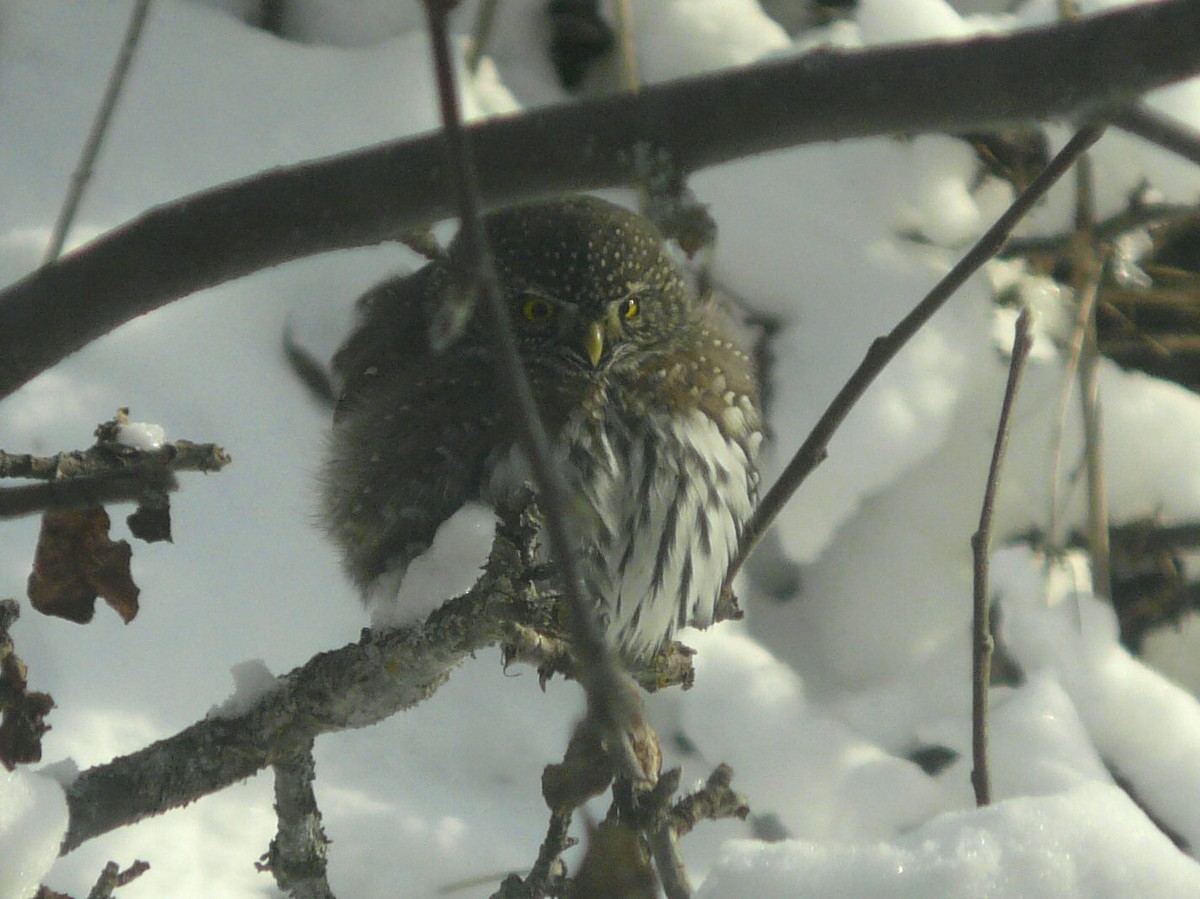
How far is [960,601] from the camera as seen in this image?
3.13m

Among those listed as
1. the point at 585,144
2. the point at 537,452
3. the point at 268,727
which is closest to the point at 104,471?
the point at 585,144

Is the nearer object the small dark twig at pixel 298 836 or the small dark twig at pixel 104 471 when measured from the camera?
the small dark twig at pixel 104 471

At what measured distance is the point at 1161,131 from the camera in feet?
2.75

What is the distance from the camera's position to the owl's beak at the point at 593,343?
7.07 ft

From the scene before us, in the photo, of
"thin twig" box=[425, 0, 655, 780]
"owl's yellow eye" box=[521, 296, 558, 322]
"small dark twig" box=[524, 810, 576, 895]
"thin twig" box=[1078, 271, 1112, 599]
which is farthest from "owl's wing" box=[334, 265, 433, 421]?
"thin twig" box=[425, 0, 655, 780]

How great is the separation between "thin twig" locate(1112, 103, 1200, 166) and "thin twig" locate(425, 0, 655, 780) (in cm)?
46

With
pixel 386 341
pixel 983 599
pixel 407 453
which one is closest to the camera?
pixel 983 599

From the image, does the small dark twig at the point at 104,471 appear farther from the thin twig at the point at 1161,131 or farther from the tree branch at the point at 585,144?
the thin twig at the point at 1161,131

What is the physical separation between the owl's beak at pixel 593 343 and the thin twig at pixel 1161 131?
51.6 inches

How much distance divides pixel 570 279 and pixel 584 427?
260 mm

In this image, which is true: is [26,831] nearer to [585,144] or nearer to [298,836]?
[298,836]

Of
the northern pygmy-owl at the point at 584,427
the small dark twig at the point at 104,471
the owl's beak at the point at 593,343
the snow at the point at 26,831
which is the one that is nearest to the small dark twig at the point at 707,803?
the small dark twig at the point at 104,471

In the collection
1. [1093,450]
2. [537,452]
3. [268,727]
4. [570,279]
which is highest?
[1093,450]

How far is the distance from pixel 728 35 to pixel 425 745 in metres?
A: 1.78
